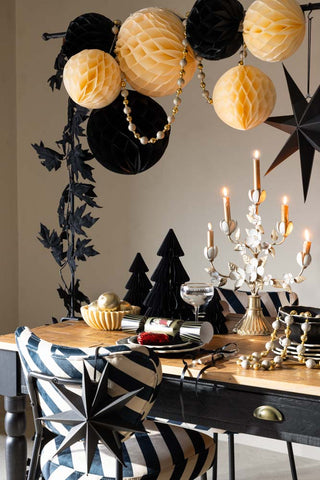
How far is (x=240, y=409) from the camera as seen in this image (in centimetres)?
176

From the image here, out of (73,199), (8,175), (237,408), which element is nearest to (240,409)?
(237,408)

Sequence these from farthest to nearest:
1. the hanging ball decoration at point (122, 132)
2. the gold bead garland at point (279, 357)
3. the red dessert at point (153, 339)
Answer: the hanging ball decoration at point (122, 132) → the red dessert at point (153, 339) → the gold bead garland at point (279, 357)

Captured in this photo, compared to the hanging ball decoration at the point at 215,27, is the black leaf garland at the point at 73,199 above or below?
below

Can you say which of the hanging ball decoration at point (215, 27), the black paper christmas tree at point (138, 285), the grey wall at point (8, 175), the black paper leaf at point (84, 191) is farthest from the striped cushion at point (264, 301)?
the grey wall at point (8, 175)

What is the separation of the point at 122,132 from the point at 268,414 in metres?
1.07

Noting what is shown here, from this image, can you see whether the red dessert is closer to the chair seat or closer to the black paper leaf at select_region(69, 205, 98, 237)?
the chair seat

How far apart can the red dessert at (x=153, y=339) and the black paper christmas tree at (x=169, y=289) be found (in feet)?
0.92

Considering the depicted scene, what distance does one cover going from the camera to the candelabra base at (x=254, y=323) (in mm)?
2287

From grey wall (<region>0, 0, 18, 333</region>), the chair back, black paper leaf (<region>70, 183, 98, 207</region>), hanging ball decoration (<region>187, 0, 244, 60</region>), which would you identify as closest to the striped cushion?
black paper leaf (<region>70, 183, 98, 207</region>)

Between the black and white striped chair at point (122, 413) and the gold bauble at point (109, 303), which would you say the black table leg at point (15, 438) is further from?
the gold bauble at point (109, 303)

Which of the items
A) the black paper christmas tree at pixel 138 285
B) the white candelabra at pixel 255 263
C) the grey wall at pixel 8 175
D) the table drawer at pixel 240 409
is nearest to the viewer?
the table drawer at pixel 240 409

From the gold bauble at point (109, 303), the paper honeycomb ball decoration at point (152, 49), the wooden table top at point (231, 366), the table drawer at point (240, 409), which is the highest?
the paper honeycomb ball decoration at point (152, 49)

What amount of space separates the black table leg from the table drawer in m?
0.47

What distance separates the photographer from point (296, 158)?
355 centimetres
